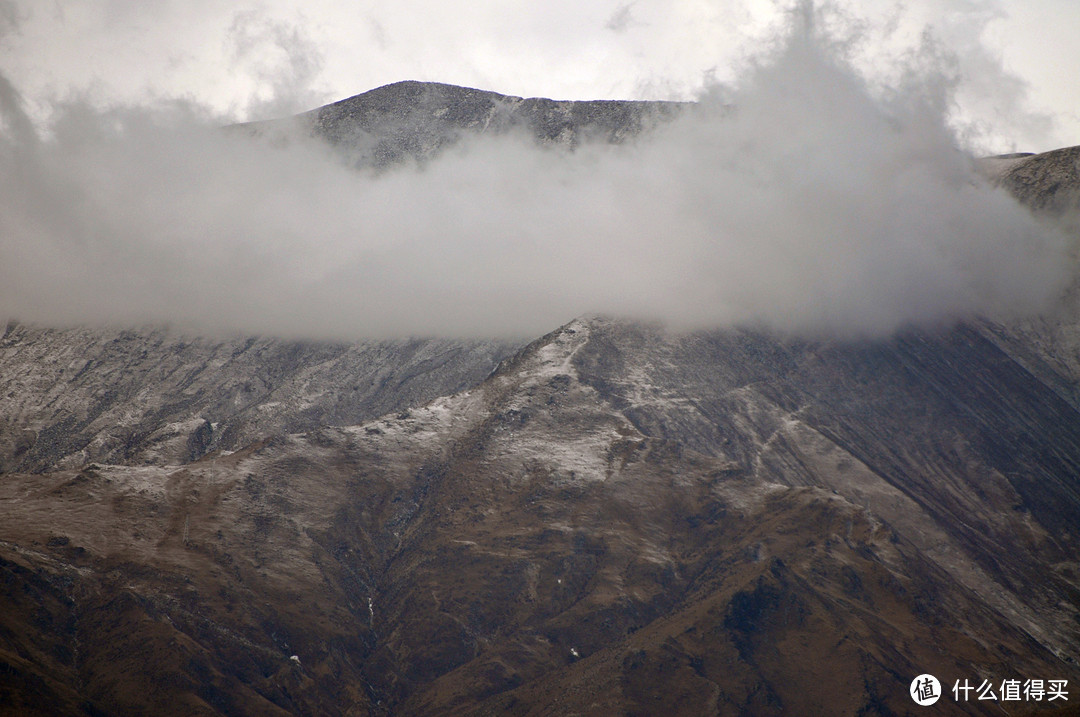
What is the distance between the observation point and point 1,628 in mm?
199250

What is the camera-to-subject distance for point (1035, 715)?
167 meters

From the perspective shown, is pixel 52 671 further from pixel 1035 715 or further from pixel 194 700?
pixel 1035 715

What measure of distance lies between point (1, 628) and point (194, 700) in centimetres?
3783

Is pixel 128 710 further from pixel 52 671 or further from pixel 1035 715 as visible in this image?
pixel 1035 715

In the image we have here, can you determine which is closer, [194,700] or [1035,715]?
[1035,715]

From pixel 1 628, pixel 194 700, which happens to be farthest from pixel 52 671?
pixel 194 700

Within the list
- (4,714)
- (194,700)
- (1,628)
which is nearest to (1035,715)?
(194,700)

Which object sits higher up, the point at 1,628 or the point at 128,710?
the point at 1,628

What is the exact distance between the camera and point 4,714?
17500 centimetres

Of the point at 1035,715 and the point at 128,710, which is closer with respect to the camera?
the point at 1035,715

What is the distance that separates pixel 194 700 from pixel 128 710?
11564 millimetres

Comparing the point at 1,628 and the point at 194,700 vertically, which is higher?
the point at 1,628

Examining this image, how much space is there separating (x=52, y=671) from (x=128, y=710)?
52.0 ft

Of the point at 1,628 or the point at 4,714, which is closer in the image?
→ the point at 4,714
